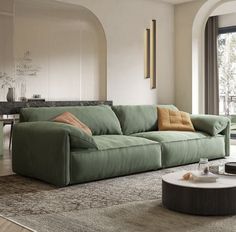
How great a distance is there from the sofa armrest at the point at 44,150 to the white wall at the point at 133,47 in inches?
98.9

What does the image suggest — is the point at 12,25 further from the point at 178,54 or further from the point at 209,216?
the point at 209,216

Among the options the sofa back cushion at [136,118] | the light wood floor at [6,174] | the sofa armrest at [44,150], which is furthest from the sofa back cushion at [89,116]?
the light wood floor at [6,174]

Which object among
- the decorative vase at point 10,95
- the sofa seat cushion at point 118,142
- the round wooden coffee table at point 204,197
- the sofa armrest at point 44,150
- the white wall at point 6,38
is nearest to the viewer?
the round wooden coffee table at point 204,197

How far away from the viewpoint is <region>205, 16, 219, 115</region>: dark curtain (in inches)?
323

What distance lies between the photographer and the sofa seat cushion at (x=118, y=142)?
4.20 meters

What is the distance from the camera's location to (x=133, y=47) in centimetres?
697

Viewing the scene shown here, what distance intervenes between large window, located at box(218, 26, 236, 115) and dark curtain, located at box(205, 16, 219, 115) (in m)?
0.17

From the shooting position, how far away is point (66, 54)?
645cm

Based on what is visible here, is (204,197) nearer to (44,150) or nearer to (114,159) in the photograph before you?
(114,159)

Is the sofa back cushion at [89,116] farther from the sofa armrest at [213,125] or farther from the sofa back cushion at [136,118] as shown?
the sofa armrest at [213,125]

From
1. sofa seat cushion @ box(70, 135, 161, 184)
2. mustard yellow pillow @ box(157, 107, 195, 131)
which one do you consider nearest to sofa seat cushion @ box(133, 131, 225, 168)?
sofa seat cushion @ box(70, 135, 161, 184)

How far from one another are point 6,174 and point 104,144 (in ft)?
3.94

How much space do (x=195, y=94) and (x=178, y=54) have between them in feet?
2.61

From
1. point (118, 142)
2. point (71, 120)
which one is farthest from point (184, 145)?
point (71, 120)
